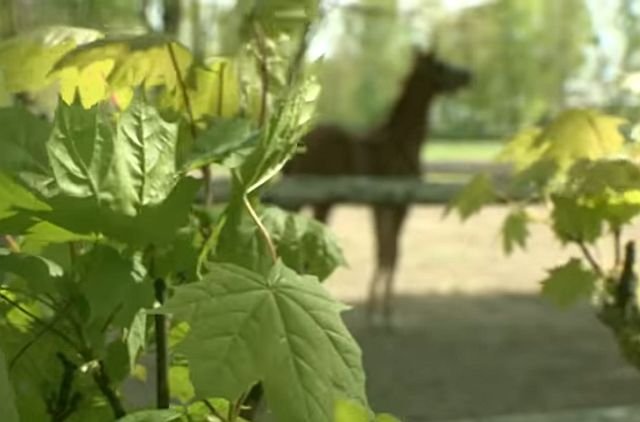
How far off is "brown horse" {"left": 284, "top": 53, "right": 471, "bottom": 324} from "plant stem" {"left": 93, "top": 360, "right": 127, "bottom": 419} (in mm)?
4697

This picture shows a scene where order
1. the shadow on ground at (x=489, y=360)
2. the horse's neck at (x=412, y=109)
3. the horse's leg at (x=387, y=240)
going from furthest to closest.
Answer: the horse's neck at (x=412, y=109) < the horse's leg at (x=387, y=240) < the shadow on ground at (x=489, y=360)

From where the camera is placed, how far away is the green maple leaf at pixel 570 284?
26.2 inches

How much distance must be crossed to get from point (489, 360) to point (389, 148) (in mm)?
1719

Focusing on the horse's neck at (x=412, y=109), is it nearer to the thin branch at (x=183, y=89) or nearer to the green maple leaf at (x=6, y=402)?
the thin branch at (x=183, y=89)

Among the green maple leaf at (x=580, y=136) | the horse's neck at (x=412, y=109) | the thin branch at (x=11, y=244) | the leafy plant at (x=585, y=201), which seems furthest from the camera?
the horse's neck at (x=412, y=109)

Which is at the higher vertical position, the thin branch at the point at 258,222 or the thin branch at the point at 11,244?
the thin branch at the point at 258,222

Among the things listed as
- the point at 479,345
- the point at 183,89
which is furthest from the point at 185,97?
the point at 479,345

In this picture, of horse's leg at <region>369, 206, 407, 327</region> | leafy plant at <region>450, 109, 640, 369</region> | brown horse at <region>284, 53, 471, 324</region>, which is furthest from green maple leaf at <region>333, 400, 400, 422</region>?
horse's leg at <region>369, 206, 407, 327</region>

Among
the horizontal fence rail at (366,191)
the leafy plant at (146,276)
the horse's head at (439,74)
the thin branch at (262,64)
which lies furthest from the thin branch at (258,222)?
the horse's head at (439,74)

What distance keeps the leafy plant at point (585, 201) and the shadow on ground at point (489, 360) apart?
2.31 m

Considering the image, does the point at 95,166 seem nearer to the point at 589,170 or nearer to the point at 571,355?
the point at 589,170

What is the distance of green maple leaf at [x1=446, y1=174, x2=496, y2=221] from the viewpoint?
2.57 feet

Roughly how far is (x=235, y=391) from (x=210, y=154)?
0.10 metres

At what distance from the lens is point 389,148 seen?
588 centimetres
